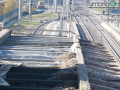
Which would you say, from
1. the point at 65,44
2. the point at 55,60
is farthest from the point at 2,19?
the point at 55,60

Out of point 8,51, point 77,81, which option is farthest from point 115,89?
point 8,51

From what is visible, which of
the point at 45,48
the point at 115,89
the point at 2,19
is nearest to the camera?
the point at 115,89

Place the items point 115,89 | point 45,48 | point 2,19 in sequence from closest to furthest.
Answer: point 115,89 < point 45,48 < point 2,19

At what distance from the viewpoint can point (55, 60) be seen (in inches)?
269

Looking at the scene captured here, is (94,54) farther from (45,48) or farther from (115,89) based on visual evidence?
(115,89)

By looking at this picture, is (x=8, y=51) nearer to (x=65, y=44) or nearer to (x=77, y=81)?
(x=65, y=44)

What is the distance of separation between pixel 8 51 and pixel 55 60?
1962mm

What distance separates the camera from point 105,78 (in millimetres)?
6707

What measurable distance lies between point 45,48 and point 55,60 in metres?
1.51

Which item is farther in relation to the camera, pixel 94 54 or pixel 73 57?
pixel 94 54

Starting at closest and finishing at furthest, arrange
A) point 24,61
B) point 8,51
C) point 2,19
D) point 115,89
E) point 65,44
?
point 115,89
point 24,61
point 8,51
point 65,44
point 2,19

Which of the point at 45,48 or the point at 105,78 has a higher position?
the point at 45,48

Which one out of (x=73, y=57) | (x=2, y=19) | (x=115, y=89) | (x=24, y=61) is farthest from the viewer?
(x=2, y=19)

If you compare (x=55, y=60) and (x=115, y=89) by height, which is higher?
(x=55, y=60)
